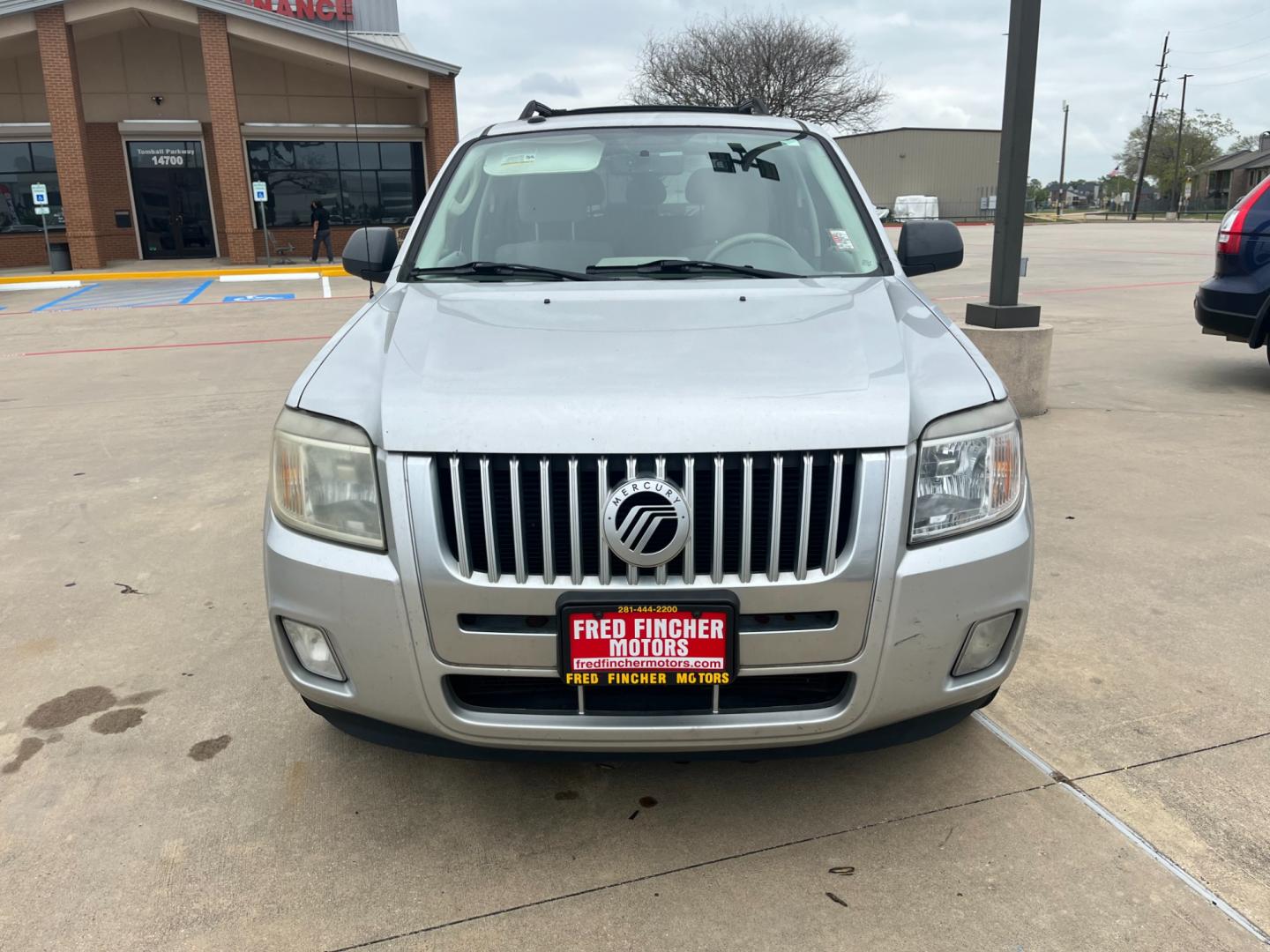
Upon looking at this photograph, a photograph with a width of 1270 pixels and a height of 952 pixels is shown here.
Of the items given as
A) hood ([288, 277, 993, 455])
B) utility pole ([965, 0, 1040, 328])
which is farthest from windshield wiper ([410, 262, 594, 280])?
utility pole ([965, 0, 1040, 328])

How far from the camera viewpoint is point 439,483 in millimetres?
2000

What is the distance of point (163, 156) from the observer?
25500 millimetres

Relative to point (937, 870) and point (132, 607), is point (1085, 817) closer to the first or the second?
point (937, 870)

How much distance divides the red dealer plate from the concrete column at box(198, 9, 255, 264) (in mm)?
23979

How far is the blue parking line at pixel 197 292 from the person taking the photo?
16.4 m

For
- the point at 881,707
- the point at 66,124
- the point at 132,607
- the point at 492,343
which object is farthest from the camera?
the point at 66,124

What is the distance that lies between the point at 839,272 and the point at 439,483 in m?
1.63

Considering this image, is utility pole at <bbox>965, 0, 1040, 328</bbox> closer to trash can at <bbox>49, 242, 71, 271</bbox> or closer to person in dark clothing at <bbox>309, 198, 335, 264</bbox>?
person in dark clothing at <bbox>309, 198, 335, 264</bbox>

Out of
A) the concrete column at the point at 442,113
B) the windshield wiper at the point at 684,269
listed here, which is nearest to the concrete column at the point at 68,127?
the concrete column at the point at 442,113

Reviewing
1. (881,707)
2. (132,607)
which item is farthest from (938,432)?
(132,607)

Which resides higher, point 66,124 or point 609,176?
point 66,124

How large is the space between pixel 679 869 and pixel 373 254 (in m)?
2.37

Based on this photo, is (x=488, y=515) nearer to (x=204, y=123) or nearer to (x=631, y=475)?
(x=631, y=475)

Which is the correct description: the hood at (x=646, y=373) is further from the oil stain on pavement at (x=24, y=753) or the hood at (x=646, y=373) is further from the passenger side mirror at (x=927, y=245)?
the oil stain on pavement at (x=24, y=753)
